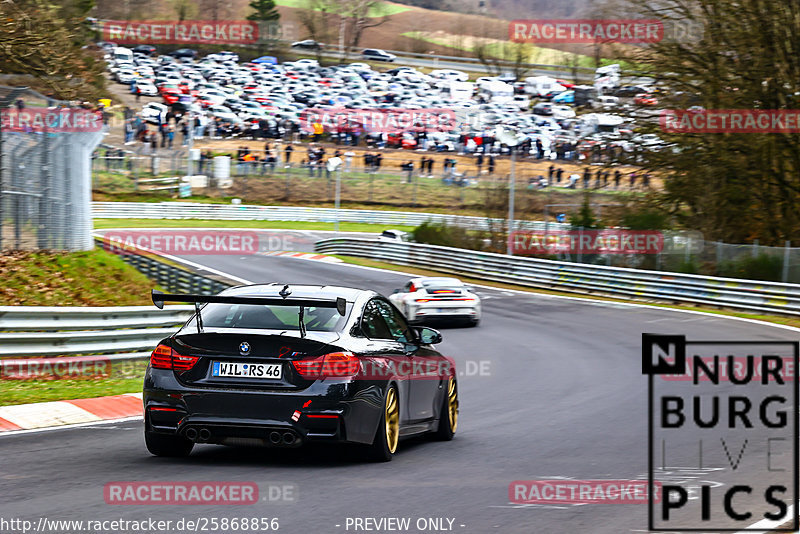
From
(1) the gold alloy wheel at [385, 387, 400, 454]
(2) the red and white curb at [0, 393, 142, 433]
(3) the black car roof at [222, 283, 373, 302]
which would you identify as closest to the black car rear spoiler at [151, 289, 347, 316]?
(3) the black car roof at [222, 283, 373, 302]

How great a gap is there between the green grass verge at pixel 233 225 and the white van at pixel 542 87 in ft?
108

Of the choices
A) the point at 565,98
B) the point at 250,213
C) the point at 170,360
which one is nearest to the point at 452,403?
the point at 170,360

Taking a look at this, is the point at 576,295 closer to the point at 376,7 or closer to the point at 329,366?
the point at 329,366

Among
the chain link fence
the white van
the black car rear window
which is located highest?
the white van

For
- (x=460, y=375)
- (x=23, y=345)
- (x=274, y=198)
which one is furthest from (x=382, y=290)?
(x=274, y=198)

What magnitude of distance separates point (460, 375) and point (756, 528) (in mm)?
10613

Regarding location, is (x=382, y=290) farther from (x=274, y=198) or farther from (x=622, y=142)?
(x=274, y=198)

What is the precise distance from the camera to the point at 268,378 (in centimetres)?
816

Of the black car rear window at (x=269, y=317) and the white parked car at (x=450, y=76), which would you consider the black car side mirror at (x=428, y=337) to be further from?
the white parked car at (x=450, y=76)

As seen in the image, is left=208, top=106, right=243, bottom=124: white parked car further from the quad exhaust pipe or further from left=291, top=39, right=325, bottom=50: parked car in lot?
the quad exhaust pipe

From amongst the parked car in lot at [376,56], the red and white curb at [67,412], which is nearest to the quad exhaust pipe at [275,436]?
the red and white curb at [67,412]

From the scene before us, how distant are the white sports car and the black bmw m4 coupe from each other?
1769 centimetres

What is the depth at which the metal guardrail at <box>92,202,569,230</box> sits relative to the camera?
59.9 metres

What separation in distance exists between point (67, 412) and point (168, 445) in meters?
3.37
